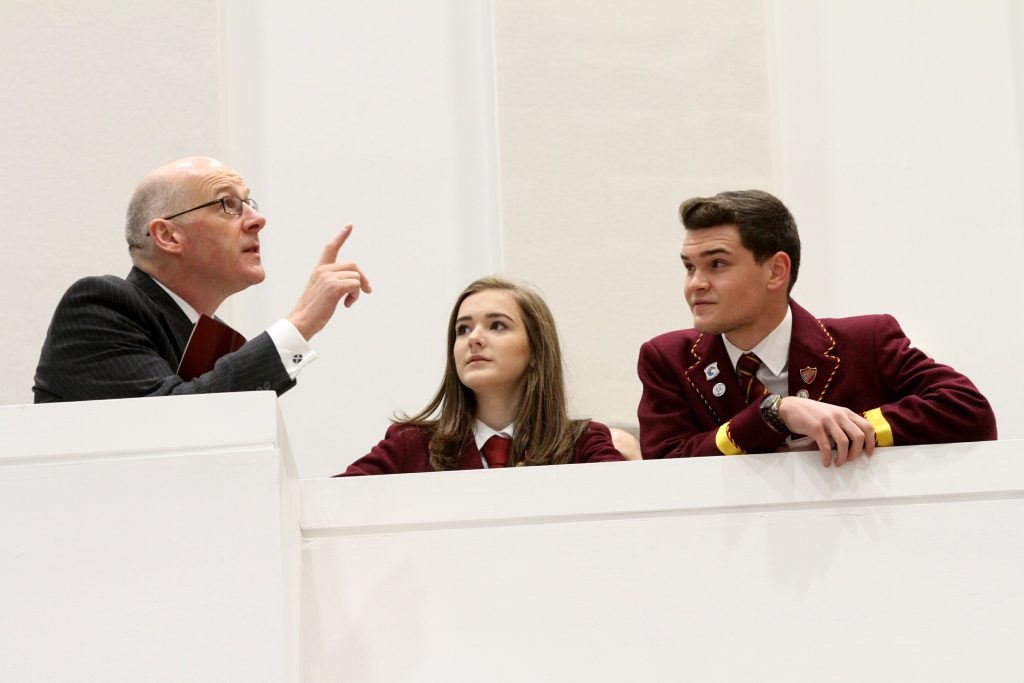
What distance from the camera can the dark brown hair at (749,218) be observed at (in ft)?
9.93

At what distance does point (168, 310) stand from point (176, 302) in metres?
0.05

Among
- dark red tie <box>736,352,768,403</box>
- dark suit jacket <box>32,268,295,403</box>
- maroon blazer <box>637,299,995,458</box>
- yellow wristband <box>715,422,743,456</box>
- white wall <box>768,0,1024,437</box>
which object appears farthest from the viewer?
white wall <box>768,0,1024,437</box>

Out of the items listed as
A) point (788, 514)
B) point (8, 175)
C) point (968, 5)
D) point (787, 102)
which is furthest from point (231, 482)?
point (968, 5)

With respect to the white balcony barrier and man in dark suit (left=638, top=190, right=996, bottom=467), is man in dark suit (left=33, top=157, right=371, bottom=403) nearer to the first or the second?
the white balcony barrier

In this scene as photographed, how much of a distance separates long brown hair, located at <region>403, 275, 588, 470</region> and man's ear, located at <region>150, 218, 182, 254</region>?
0.68 meters

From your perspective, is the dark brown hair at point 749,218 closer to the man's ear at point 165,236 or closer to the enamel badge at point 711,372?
the enamel badge at point 711,372

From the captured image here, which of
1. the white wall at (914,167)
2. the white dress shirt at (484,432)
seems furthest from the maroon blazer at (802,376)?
the white wall at (914,167)

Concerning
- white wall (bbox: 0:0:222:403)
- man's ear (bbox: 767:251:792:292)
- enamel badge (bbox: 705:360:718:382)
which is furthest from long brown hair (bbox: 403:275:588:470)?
white wall (bbox: 0:0:222:403)

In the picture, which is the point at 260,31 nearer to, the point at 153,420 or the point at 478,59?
the point at 478,59

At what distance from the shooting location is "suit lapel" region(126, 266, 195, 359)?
9.14ft

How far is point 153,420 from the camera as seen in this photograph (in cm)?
183

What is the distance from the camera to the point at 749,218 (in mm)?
3049

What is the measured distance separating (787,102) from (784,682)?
2.96m

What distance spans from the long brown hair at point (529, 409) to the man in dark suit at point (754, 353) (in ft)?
0.68
